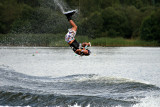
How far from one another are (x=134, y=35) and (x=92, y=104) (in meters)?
59.1

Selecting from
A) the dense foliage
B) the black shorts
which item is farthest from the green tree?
the black shorts

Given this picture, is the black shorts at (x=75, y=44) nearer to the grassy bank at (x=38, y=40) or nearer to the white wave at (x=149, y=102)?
the white wave at (x=149, y=102)

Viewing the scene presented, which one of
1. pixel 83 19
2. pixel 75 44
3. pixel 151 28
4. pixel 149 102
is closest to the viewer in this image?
pixel 149 102

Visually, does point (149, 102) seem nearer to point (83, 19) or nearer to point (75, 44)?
point (75, 44)

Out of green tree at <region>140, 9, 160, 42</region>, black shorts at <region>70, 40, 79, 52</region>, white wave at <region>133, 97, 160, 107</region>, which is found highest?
black shorts at <region>70, 40, 79, 52</region>

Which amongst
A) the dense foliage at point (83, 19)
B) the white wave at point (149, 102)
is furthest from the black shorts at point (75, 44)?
the dense foliage at point (83, 19)

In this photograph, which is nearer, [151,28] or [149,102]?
[149,102]

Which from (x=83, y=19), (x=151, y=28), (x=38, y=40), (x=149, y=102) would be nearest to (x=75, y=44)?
(x=149, y=102)

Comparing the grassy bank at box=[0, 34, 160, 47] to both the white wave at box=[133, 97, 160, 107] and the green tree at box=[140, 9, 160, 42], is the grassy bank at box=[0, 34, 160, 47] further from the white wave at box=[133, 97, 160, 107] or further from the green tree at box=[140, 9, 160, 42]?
the white wave at box=[133, 97, 160, 107]

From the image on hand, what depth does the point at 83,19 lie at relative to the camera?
164ft

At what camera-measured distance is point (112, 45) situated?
5012 cm

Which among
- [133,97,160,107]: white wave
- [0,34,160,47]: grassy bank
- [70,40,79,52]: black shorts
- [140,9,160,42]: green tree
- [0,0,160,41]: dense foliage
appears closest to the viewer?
[133,97,160,107]: white wave

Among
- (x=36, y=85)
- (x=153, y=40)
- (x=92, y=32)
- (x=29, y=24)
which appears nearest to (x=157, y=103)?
(x=36, y=85)

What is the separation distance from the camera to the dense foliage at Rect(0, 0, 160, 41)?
4237 centimetres
